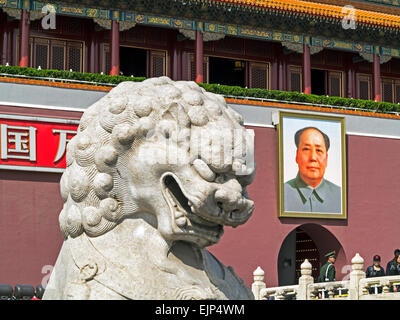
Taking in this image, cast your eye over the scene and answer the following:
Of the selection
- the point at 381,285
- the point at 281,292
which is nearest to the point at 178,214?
the point at 381,285

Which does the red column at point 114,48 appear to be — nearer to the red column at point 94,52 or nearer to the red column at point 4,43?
the red column at point 94,52

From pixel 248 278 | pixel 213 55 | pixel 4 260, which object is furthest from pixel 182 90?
pixel 213 55

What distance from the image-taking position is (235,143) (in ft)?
11.4

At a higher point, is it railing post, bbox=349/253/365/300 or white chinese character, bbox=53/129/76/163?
white chinese character, bbox=53/129/76/163

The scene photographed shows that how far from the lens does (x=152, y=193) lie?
3.48 m

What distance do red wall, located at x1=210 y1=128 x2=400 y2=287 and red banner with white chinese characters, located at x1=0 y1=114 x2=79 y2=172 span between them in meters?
3.63

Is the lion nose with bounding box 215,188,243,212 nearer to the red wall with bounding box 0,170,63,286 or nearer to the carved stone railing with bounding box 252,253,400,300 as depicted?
the carved stone railing with bounding box 252,253,400,300

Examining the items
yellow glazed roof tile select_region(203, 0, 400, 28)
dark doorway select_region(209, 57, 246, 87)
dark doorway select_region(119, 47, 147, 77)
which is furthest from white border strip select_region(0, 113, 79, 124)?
dark doorway select_region(209, 57, 246, 87)

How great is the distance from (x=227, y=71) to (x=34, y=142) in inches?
266

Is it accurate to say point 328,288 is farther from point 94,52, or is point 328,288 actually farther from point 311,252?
point 94,52

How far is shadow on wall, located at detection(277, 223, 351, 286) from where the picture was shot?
1725cm

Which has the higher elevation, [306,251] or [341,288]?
[306,251]

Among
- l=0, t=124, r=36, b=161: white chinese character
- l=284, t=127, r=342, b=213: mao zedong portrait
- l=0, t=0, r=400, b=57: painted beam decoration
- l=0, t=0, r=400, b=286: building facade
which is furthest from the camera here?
l=0, t=0, r=400, b=57: painted beam decoration

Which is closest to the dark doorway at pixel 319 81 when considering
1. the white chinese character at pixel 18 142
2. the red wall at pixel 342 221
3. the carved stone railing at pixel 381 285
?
the red wall at pixel 342 221
